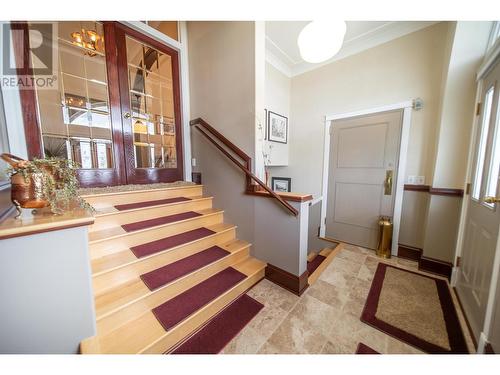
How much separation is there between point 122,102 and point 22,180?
164cm

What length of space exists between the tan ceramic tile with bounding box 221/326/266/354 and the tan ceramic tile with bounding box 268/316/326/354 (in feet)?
0.27

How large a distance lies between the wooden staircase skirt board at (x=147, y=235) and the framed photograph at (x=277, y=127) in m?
1.58

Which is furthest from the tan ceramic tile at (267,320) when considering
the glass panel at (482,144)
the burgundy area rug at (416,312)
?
the glass panel at (482,144)

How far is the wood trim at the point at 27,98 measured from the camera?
1.51m

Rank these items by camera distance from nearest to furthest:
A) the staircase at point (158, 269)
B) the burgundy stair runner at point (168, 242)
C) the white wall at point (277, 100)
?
the staircase at point (158, 269), the burgundy stair runner at point (168, 242), the white wall at point (277, 100)

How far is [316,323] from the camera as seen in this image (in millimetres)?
1307

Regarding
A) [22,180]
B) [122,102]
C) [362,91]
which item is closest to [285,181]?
[362,91]

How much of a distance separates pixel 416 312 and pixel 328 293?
0.66m

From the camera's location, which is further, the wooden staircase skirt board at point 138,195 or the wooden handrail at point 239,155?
the wooden staircase skirt board at point 138,195

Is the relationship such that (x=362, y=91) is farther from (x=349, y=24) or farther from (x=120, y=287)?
(x=120, y=287)

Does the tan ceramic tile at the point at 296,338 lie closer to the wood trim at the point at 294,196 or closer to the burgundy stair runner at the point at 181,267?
the burgundy stair runner at the point at 181,267

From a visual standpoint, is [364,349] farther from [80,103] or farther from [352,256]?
[80,103]

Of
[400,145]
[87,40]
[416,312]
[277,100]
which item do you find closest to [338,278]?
[416,312]
